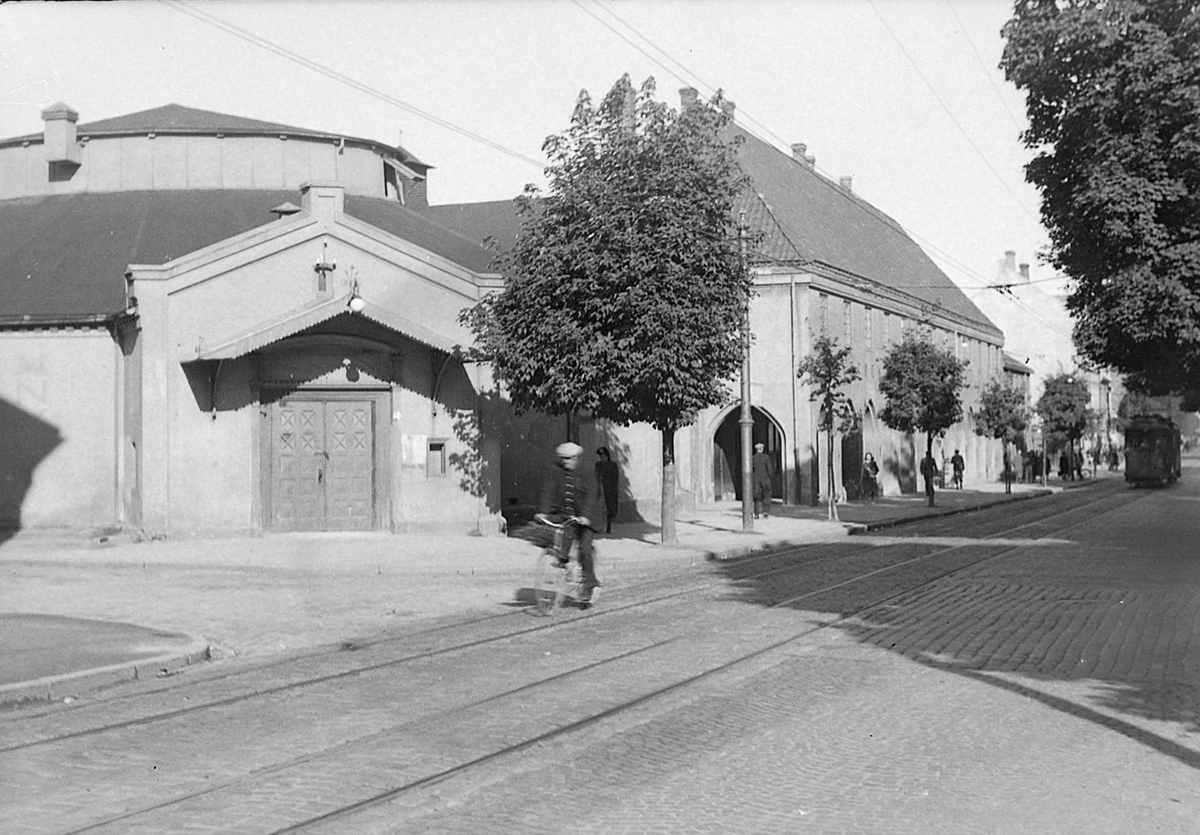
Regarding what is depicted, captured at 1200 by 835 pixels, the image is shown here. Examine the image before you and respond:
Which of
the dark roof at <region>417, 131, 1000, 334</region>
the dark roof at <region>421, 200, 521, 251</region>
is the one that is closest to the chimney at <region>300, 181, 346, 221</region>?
the dark roof at <region>417, 131, 1000, 334</region>

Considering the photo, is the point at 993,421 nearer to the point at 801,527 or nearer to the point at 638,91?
the point at 801,527

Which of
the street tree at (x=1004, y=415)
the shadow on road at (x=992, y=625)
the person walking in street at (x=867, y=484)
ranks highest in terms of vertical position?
the street tree at (x=1004, y=415)

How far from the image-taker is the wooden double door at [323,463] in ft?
82.3

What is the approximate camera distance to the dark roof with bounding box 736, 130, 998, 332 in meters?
44.6

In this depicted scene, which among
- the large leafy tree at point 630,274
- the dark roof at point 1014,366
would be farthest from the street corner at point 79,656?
the dark roof at point 1014,366

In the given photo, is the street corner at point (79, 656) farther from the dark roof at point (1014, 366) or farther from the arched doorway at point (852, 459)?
the dark roof at point (1014, 366)

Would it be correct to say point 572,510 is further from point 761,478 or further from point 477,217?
point 477,217

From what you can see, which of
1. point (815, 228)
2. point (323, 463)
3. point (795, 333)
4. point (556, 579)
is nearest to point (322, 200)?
point (323, 463)

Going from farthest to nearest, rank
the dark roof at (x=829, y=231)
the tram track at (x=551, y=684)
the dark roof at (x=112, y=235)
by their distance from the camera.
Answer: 1. the dark roof at (x=829, y=231)
2. the dark roof at (x=112, y=235)
3. the tram track at (x=551, y=684)

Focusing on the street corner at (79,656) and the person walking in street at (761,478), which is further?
the person walking in street at (761,478)

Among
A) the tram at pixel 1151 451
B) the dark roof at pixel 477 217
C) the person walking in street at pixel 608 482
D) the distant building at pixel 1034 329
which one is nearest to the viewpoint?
the person walking in street at pixel 608 482

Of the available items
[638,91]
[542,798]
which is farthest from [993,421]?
[542,798]

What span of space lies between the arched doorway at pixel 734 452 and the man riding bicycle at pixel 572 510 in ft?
93.5

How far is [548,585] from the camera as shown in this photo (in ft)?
48.7
